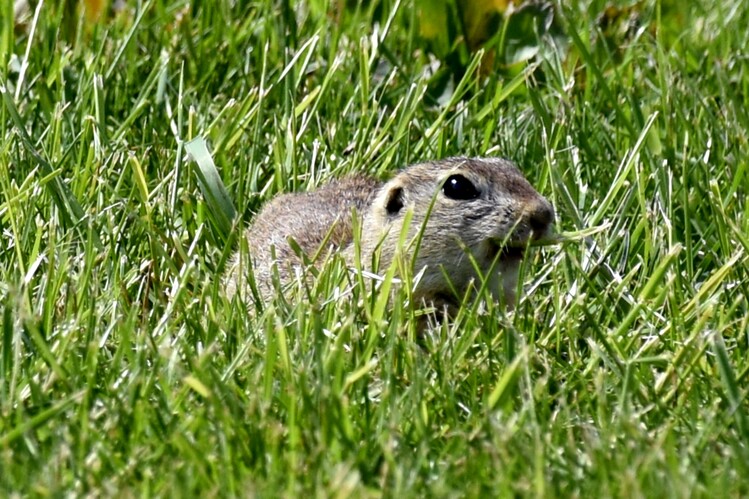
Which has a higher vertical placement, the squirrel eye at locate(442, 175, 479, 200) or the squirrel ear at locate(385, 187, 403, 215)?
the squirrel eye at locate(442, 175, 479, 200)

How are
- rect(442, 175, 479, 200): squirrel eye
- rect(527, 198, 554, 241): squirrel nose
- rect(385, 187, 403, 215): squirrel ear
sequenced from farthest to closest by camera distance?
rect(385, 187, 403, 215): squirrel ear
rect(442, 175, 479, 200): squirrel eye
rect(527, 198, 554, 241): squirrel nose

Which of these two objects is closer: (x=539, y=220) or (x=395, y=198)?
(x=539, y=220)

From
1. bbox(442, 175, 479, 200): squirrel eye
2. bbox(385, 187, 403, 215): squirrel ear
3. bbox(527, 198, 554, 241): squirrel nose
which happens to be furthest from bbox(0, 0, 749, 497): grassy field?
bbox(385, 187, 403, 215): squirrel ear

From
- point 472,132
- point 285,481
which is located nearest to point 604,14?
point 472,132

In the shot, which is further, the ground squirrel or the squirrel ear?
the squirrel ear

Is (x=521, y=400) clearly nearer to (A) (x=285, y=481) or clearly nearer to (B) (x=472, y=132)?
(A) (x=285, y=481)

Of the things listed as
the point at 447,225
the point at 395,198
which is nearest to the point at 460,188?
the point at 447,225

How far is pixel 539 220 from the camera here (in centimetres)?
397

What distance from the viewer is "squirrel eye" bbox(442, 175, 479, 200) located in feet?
13.4

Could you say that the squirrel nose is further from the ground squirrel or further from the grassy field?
the grassy field

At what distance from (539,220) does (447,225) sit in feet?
0.93

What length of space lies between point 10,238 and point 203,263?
2.00 ft

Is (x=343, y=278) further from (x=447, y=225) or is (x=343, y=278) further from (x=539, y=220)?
(x=539, y=220)

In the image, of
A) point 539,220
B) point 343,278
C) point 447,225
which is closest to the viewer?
point 343,278
